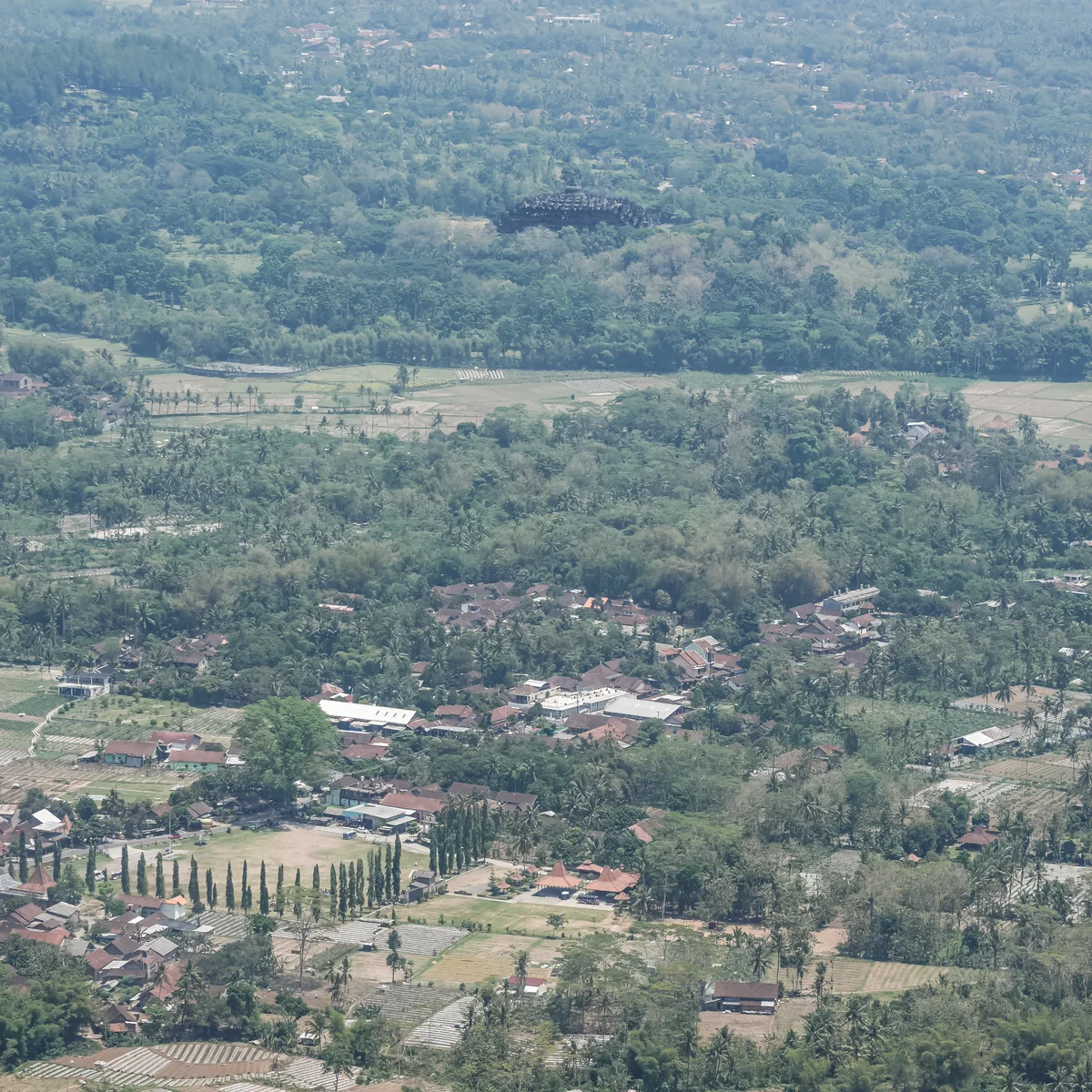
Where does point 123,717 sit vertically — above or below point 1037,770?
below

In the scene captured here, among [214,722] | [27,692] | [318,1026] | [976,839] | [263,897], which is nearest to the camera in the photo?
[318,1026]

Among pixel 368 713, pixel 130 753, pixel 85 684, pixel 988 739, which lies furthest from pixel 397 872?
pixel 988 739

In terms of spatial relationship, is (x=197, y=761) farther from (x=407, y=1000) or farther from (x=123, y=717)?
(x=407, y=1000)

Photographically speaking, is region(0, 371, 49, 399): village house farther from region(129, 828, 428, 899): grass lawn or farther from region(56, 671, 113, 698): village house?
region(129, 828, 428, 899): grass lawn

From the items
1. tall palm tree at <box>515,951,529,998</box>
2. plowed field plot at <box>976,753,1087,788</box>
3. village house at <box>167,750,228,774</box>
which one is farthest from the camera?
village house at <box>167,750,228,774</box>

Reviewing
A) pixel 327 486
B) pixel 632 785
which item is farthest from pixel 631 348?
pixel 632 785

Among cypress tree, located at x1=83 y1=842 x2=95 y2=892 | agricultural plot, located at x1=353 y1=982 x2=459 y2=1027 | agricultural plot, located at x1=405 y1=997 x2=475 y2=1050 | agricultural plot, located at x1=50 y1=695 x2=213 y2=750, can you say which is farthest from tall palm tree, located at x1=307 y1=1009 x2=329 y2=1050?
agricultural plot, located at x1=50 y1=695 x2=213 y2=750

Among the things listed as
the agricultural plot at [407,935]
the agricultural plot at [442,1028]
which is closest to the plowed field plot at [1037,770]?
the agricultural plot at [407,935]

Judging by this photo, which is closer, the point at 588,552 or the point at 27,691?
the point at 27,691

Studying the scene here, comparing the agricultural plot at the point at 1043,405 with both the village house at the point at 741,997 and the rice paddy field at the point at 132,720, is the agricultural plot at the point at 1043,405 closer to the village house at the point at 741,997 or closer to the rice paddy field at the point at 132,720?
the rice paddy field at the point at 132,720
